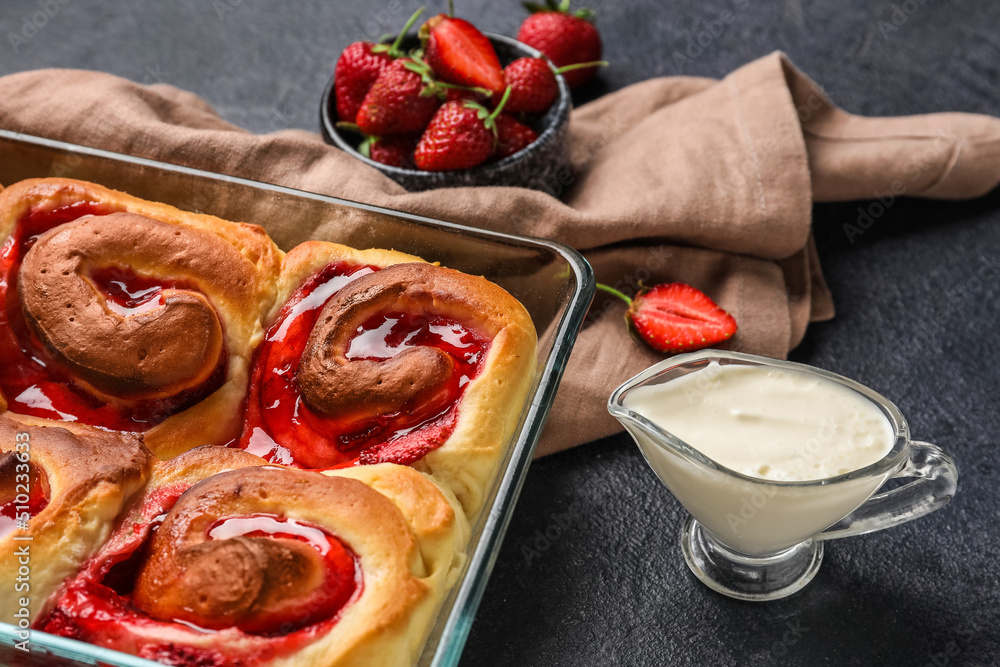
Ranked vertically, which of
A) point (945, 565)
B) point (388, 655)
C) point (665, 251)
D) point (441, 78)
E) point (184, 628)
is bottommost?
point (945, 565)

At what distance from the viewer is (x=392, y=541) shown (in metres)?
1.36

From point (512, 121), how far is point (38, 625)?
1.62 metres

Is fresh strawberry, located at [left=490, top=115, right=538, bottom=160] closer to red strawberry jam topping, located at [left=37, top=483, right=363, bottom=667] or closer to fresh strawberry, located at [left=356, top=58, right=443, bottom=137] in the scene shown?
fresh strawberry, located at [left=356, top=58, right=443, bottom=137]

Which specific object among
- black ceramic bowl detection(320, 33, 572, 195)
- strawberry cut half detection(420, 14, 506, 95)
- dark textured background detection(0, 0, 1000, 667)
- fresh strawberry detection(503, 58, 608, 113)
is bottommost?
dark textured background detection(0, 0, 1000, 667)

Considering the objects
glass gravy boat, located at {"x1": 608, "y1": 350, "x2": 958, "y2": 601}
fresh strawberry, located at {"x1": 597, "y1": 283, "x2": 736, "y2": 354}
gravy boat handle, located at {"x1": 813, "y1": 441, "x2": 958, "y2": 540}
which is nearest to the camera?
glass gravy boat, located at {"x1": 608, "y1": 350, "x2": 958, "y2": 601}

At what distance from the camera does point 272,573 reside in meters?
1.28

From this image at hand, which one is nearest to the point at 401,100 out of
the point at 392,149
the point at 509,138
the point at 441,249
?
the point at 392,149

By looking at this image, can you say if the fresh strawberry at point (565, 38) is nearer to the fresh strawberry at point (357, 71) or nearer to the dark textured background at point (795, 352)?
the dark textured background at point (795, 352)

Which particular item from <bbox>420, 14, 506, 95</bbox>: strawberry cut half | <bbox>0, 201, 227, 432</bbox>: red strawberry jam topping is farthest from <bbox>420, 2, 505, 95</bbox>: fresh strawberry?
<bbox>0, 201, 227, 432</bbox>: red strawberry jam topping

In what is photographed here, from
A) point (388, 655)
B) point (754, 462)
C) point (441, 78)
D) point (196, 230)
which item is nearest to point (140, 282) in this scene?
point (196, 230)

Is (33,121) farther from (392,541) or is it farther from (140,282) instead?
(392,541)

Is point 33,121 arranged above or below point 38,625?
above

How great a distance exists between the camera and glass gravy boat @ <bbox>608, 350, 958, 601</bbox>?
5.10ft

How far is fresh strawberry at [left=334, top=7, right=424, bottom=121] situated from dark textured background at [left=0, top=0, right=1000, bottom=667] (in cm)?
40
